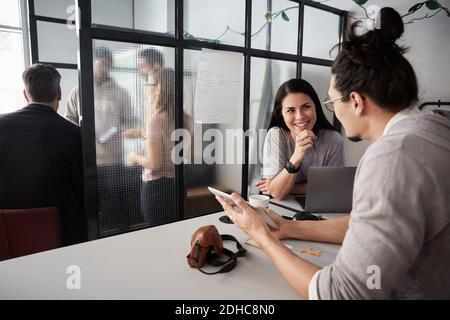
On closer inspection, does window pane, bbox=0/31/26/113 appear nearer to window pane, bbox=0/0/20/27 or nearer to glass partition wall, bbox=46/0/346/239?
window pane, bbox=0/0/20/27

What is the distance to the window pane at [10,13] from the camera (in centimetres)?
426

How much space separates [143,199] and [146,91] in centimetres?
63

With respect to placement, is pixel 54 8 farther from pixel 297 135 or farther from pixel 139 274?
pixel 139 274

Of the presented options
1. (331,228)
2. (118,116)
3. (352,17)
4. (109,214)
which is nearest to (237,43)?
(118,116)

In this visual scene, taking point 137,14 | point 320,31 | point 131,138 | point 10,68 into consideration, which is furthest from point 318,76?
point 10,68

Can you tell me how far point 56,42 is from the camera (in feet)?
13.9

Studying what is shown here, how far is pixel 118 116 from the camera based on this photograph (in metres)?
1.78

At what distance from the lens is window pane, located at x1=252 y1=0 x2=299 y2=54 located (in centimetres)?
254

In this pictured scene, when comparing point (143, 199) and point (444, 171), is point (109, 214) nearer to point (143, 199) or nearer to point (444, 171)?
point (143, 199)

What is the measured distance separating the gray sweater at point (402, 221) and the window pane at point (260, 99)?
68.9 inches

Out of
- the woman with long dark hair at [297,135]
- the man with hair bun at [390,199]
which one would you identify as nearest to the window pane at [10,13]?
the woman with long dark hair at [297,135]

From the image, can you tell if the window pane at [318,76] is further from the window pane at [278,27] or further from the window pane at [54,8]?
the window pane at [54,8]

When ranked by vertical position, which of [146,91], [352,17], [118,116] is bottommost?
[118,116]
